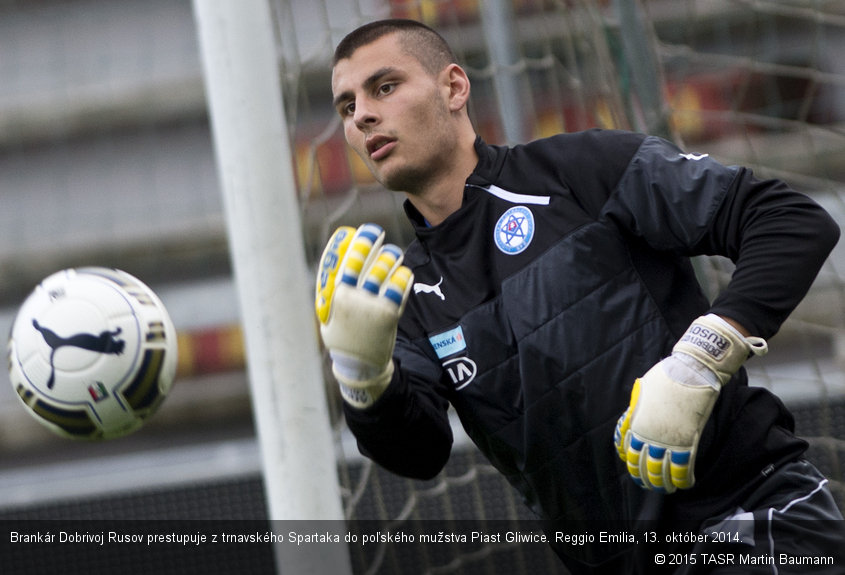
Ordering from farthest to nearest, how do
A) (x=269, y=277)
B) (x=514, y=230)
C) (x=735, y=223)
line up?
(x=269, y=277) → (x=514, y=230) → (x=735, y=223)

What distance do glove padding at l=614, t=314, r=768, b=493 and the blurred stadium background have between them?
1243 millimetres

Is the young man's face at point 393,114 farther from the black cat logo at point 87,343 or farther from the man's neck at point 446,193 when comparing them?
the black cat logo at point 87,343

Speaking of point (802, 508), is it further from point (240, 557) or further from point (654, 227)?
point (240, 557)

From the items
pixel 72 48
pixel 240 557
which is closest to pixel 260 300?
pixel 240 557

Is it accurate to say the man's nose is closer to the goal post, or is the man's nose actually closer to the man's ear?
the man's ear

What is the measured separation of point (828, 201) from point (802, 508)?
3.72m

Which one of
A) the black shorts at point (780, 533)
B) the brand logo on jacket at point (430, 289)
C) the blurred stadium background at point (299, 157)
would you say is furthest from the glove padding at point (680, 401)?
the blurred stadium background at point (299, 157)

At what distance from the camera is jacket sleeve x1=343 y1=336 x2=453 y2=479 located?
6.29 feet

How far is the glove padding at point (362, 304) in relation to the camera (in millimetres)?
1785

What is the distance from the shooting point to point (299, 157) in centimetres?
815

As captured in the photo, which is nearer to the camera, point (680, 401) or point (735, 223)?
point (680, 401)

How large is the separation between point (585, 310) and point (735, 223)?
0.31 m

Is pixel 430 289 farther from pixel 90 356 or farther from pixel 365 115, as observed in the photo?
pixel 90 356

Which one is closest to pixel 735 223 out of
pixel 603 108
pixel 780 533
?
pixel 780 533
